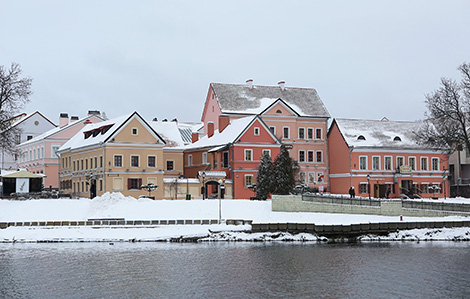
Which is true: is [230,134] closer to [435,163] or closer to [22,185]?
[22,185]

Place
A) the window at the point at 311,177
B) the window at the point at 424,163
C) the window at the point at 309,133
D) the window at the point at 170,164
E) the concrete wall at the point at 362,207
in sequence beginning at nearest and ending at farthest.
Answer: the concrete wall at the point at 362,207
the window at the point at 170,164
the window at the point at 424,163
the window at the point at 311,177
the window at the point at 309,133

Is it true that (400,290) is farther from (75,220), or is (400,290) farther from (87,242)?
(75,220)

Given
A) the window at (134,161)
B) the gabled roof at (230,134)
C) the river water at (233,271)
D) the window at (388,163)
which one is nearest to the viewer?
the river water at (233,271)

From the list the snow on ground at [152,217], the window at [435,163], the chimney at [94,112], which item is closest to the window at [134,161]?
Answer: the snow on ground at [152,217]

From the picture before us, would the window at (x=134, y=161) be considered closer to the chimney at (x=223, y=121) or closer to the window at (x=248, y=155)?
the window at (x=248, y=155)

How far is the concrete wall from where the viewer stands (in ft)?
171

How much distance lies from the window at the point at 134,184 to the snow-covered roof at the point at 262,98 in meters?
17.0

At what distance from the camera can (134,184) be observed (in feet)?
213

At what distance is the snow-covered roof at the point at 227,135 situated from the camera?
68.8 meters

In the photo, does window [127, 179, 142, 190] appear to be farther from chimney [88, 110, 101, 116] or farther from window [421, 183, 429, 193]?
window [421, 183, 429, 193]

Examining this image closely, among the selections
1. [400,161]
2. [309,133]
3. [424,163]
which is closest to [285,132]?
[309,133]

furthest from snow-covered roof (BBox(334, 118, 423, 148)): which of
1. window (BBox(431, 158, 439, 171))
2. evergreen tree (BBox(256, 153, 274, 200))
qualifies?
evergreen tree (BBox(256, 153, 274, 200))

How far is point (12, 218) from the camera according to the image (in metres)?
50.0

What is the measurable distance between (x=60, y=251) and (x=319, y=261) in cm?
1641
